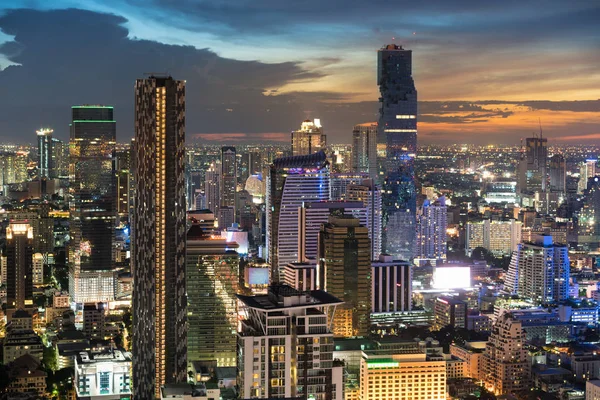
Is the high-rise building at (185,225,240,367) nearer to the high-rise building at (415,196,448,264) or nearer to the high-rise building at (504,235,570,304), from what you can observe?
the high-rise building at (504,235,570,304)

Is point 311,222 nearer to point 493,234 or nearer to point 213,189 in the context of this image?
point 213,189

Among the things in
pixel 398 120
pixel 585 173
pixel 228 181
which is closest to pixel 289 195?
pixel 228 181

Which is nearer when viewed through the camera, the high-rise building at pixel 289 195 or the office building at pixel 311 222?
the office building at pixel 311 222

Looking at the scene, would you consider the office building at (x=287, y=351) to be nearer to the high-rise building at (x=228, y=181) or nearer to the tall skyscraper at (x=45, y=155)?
the tall skyscraper at (x=45, y=155)

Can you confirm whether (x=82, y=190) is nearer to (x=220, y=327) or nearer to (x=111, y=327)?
(x=111, y=327)

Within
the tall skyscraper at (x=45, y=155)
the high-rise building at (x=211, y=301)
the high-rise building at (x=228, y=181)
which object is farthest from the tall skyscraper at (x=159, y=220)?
the high-rise building at (x=228, y=181)

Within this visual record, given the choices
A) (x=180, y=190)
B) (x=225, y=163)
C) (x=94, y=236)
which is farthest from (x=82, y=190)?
(x=180, y=190)
